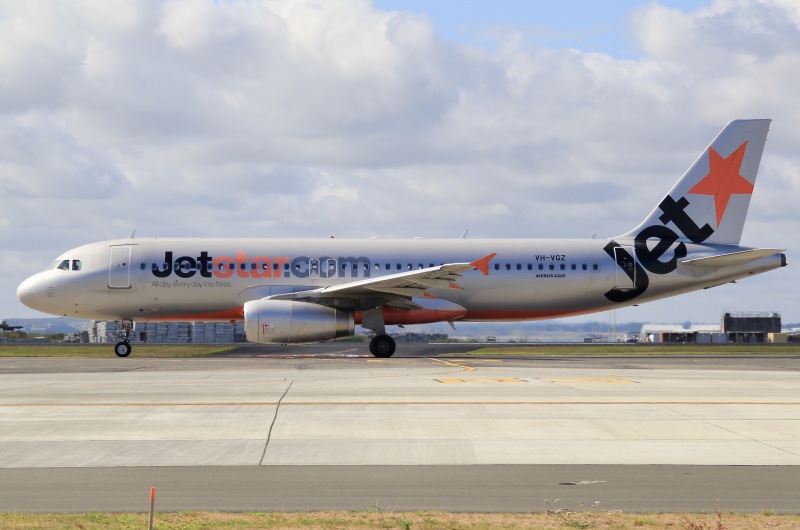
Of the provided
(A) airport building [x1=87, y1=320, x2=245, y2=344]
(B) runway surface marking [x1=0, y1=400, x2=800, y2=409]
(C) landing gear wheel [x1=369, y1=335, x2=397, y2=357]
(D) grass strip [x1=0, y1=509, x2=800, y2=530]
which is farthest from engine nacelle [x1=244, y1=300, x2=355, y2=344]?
(A) airport building [x1=87, y1=320, x2=245, y2=344]

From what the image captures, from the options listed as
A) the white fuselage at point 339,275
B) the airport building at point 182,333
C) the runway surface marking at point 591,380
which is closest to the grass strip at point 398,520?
the runway surface marking at point 591,380

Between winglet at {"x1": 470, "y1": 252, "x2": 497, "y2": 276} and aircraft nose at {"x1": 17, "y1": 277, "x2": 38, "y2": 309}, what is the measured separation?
56.2 ft

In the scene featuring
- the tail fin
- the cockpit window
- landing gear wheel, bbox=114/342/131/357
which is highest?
the tail fin

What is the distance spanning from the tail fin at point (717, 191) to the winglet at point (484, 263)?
6412 mm

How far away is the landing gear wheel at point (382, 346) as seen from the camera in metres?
35.0

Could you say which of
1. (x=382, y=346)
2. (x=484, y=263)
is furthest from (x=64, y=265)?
(x=484, y=263)

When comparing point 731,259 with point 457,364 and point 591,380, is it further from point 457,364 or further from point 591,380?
point 591,380

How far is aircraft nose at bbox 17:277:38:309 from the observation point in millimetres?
36594

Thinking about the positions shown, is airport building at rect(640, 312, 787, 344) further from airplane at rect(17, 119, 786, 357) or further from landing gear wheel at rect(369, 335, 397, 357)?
landing gear wheel at rect(369, 335, 397, 357)

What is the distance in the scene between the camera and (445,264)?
3462 cm

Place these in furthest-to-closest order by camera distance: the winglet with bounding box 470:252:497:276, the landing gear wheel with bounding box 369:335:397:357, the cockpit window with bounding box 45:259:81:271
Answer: the cockpit window with bounding box 45:259:81:271 → the landing gear wheel with bounding box 369:335:397:357 → the winglet with bounding box 470:252:497:276

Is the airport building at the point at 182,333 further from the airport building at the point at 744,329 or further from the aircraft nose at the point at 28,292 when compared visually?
the airport building at the point at 744,329

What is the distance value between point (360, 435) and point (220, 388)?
26.6 feet

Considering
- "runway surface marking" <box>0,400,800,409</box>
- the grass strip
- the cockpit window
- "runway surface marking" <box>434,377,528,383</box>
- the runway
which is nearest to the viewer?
the grass strip
